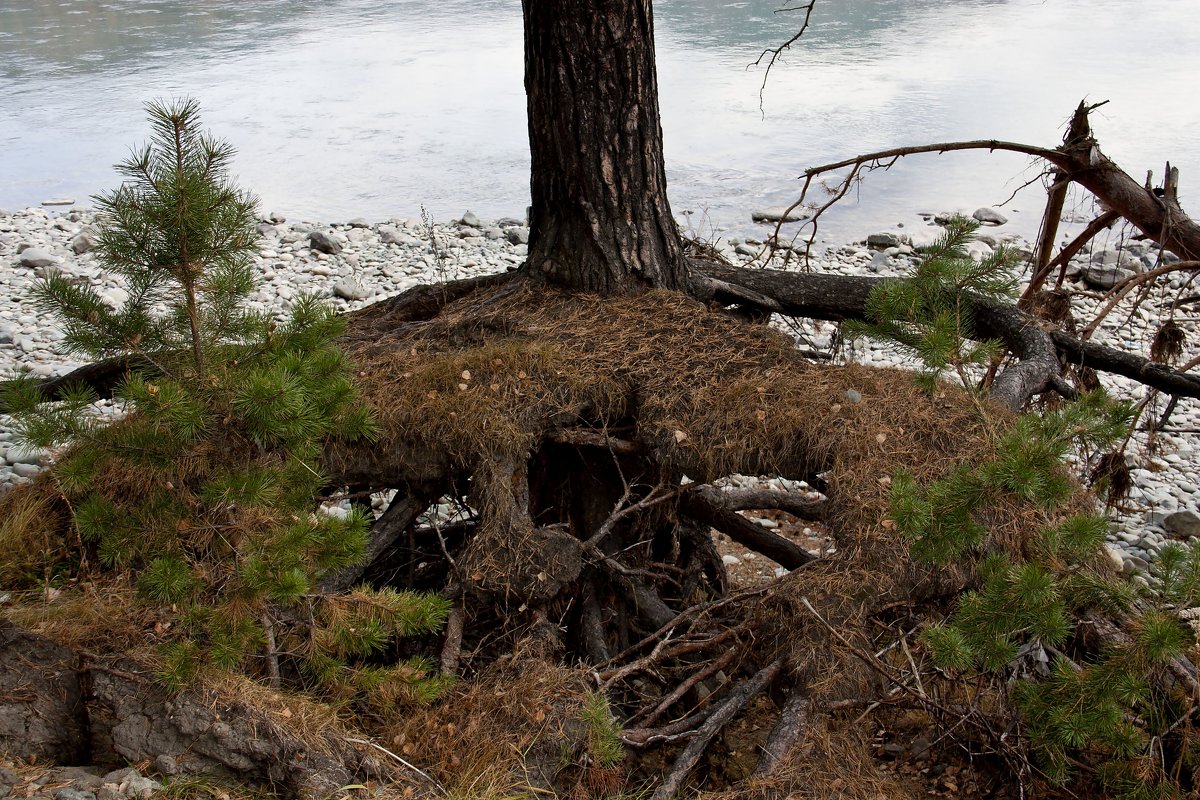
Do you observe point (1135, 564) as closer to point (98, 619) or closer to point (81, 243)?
point (98, 619)

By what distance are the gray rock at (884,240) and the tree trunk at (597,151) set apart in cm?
444

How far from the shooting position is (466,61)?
14.6 metres

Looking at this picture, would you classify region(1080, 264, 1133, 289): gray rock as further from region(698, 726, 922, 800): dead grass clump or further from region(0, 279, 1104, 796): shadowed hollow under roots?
region(698, 726, 922, 800): dead grass clump

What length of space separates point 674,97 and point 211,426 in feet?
33.2

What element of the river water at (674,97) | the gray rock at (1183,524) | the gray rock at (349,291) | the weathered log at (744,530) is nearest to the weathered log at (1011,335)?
the weathered log at (744,530)

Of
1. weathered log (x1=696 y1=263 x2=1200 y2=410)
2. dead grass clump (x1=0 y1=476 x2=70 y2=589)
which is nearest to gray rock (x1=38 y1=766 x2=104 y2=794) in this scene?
dead grass clump (x1=0 y1=476 x2=70 y2=589)

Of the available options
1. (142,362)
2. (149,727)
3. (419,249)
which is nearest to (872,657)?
(149,727)

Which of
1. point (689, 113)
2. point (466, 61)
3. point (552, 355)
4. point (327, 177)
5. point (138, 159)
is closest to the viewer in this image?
point (138, 159)

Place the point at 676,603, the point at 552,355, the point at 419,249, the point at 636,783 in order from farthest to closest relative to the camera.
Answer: the point at 419,249 → the point at 676,603 → the point at 552,355 → the point at 636,783

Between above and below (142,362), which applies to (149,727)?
below

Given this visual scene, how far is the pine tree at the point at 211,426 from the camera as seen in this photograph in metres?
2.44

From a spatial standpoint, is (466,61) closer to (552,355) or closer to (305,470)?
(552,355)

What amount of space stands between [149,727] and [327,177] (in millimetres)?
8043

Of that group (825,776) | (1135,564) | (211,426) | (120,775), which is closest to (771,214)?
(1135,564)
